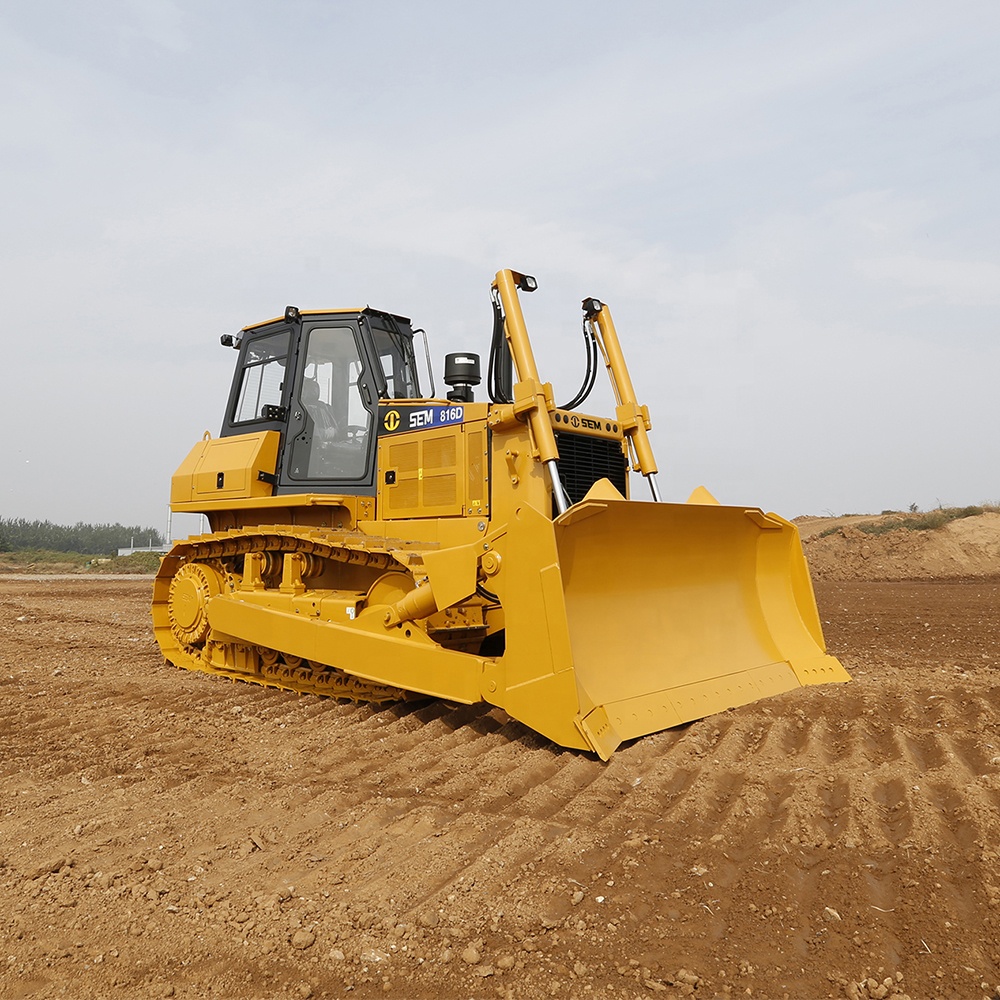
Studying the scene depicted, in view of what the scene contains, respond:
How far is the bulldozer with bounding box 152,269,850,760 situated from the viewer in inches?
190

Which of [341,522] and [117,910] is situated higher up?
[341,522]

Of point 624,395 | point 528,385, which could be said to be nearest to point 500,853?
point 528,385

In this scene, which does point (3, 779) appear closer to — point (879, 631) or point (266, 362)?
point (266, 362)

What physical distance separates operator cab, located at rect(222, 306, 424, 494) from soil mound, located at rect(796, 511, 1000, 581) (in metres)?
15.7

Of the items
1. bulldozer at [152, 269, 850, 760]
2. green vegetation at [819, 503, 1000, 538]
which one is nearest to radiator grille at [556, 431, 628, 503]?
bulldozer at [152, 269, 850, 760]

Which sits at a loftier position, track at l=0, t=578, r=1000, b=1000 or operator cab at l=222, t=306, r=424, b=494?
operator cab at l=222, t=306, r=424, b=494

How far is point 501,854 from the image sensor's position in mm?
3271

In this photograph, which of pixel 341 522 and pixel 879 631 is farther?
pixel 879 631

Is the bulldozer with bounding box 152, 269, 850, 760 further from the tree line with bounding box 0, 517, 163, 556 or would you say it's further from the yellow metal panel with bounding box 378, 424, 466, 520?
the tree line with bounding box 0, 517, 163, 556

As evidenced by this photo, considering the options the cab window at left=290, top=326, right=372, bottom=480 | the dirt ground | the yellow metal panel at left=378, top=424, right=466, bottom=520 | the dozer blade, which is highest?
the cab window at left=290, top=326, right=372, bottom=480

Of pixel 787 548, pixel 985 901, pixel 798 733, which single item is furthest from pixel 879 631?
pixel 985 901

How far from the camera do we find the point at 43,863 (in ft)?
10.8

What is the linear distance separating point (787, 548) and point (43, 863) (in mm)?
5401

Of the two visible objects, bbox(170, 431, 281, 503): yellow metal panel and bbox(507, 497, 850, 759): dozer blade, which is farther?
bbox(170, 431, 281, 503): yellow metal panel
